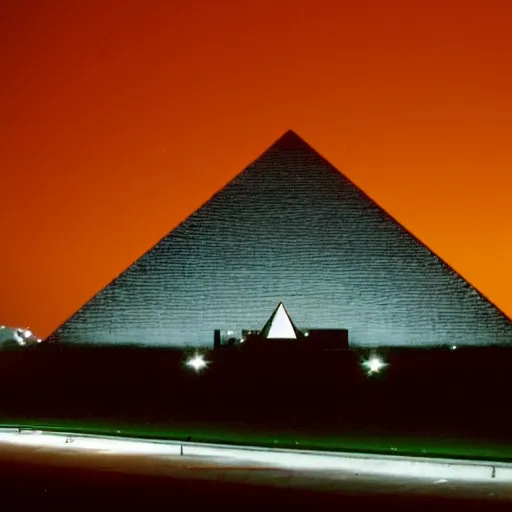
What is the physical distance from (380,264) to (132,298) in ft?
13.6

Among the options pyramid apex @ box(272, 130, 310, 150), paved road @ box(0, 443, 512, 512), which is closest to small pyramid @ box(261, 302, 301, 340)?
pyramid apex @ box(272, 130, 310, 150)

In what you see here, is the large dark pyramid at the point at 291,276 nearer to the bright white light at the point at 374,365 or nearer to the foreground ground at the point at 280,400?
the foreground ground at the point at 280,400

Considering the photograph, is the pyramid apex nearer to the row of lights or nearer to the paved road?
the row of lights

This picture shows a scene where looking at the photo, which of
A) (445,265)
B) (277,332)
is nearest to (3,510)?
(277,332)

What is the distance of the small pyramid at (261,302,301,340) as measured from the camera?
13.8 m

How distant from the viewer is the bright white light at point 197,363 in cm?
1040

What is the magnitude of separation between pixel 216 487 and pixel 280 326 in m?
7.37

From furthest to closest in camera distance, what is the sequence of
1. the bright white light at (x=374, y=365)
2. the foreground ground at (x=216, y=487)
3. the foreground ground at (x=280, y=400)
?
the bright white light at (x=374, y=365) → the foreground ground at (x=280, y=400) → the foreground ground at (x=216, y=487)

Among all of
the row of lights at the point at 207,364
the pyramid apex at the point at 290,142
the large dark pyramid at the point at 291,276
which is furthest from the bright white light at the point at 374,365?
the pyramid apex at the point at 290,142

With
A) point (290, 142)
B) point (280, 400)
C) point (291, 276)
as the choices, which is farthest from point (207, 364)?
point (290, 142)

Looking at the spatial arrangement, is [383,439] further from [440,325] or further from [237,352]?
[440,325]

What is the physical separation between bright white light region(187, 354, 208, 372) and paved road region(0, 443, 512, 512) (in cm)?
201

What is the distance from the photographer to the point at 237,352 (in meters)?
10.5

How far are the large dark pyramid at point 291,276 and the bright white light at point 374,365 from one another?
12.8 feet
